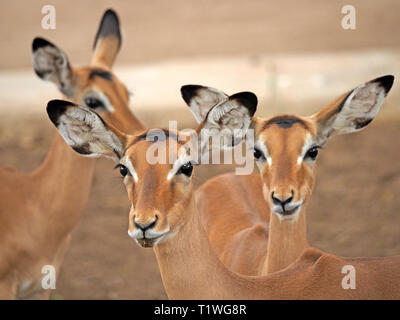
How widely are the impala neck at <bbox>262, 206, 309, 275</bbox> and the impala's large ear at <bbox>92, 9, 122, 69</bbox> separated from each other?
3034 millimetres

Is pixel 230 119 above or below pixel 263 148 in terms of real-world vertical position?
below

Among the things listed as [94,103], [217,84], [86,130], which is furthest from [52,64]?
[217,84]

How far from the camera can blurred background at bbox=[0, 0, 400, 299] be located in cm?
912

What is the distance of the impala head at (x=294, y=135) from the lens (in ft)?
17.6

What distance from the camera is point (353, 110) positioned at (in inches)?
229

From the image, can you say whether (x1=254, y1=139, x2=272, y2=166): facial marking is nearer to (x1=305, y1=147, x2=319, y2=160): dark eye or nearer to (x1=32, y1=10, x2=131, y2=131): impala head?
(x1=305, y1=147, x2=319, y2=160): dark eye

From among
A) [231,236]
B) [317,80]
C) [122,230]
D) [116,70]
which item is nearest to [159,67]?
[116,70]

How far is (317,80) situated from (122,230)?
227 inches

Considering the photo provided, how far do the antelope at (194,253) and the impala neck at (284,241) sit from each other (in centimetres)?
59

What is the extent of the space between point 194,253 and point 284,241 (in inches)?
39.3

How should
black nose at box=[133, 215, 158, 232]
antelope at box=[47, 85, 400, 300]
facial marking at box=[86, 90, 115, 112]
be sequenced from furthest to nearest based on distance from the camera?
facial marking at box=[86, 90, 115, 112]
antelope at box=[47, 85, 400, 300]
black nose at box=[133, 215, 158, 232]

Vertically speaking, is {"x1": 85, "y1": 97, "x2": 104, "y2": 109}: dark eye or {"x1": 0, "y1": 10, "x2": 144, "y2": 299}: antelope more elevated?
{"x1": 85, "y1": 97, "x2": 104, "y2": 109}: dark eye

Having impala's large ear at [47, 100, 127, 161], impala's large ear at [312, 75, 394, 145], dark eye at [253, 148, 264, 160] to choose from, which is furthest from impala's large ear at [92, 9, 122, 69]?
impala's large ear at [312, 75, 394, 145]

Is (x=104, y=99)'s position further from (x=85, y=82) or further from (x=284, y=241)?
(x=284, y=241)
